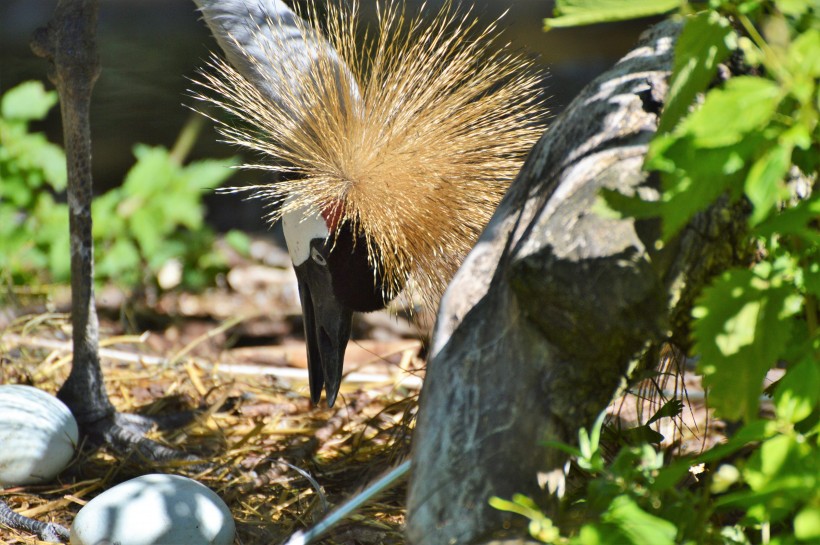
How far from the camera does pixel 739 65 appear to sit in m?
1.11

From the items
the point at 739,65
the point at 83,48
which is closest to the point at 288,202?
the point at 83,48

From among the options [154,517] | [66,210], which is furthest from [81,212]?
[66,210]

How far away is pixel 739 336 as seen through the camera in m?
0.82

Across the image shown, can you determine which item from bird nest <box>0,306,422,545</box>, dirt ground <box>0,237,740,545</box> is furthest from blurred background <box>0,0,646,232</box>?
bird nest <box>0,306,422,545</box>

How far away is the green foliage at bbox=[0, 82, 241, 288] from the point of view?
110 inches

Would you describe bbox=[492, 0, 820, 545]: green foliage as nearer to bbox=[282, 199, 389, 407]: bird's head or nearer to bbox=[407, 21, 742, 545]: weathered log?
bbox=[407, 21, 742, 545]: weathered log

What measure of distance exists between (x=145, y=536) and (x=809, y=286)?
96 centimetres

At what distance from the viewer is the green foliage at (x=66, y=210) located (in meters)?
2.80

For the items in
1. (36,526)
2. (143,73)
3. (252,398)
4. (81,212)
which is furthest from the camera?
(143,73)

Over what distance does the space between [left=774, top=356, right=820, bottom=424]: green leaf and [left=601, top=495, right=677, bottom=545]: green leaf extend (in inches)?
5.6

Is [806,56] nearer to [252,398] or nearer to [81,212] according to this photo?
[81,212]

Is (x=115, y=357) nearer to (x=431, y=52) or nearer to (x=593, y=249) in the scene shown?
(x=431, y=52)

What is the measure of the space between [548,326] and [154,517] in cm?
72

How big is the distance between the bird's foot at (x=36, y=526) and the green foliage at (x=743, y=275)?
951 mm
